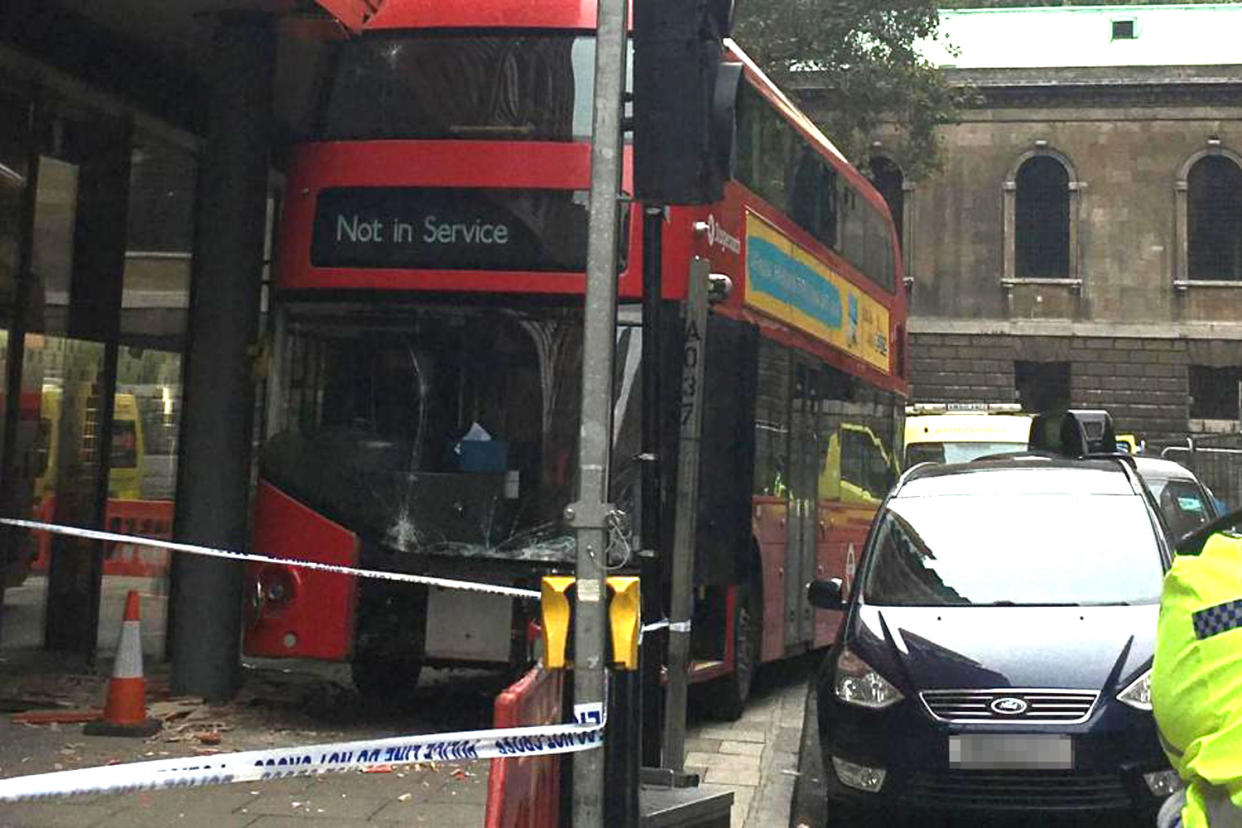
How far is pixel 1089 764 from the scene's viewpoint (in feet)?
20.7

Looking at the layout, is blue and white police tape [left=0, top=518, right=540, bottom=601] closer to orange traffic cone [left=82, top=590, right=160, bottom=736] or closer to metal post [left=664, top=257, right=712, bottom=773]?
metal post [left=664, top=257, right=712, bottom=773]

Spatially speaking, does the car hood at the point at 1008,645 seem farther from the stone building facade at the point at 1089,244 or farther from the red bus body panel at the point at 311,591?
the stone building facade at the point at 1089,244

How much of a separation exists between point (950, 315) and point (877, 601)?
3350 cm

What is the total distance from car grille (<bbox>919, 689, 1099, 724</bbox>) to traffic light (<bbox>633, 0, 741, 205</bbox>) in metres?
2.97

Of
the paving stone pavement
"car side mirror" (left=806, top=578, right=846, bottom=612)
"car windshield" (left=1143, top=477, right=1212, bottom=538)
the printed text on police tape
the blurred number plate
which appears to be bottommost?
the paving stone pavement

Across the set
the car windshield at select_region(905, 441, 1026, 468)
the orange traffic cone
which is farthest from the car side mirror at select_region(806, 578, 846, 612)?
the car windshield at select_region(905, 441, 1026, 468)

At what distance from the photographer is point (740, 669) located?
995 centimetres

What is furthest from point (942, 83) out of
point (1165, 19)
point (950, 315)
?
point (1165, 19)

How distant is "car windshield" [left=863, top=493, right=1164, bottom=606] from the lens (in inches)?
289

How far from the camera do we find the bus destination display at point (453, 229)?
8.16m

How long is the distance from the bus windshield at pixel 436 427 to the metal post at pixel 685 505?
1.87 metres

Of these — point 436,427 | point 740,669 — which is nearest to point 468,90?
point 436,427

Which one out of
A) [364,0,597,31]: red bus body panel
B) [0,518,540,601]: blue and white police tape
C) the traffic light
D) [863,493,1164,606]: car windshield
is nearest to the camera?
the traffic light

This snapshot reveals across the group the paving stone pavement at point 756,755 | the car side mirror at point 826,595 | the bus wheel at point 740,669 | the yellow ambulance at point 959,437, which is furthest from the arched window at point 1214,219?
the car side mirror at point 826,595
